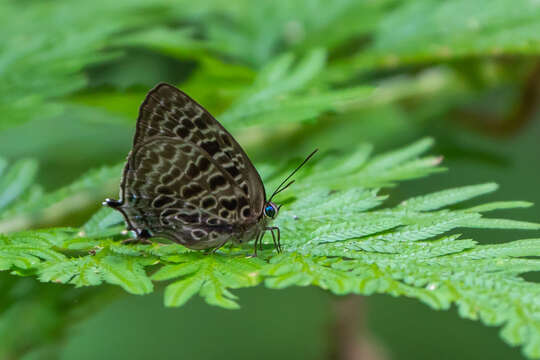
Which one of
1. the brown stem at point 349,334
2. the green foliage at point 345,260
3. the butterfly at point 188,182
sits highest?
the butterfly at point 188,182

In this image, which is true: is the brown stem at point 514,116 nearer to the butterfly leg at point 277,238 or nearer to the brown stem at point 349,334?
the brown stem at point 349,334

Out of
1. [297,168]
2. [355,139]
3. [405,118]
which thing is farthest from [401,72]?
[297,168]

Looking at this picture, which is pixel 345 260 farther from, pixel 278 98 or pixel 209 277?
pixel 278 98

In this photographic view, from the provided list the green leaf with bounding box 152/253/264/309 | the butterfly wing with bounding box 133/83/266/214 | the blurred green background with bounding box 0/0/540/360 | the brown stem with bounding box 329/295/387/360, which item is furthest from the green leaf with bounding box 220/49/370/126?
the brown stem with bounding box 329/295/387/360

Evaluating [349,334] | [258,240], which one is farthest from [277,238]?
[349,334]

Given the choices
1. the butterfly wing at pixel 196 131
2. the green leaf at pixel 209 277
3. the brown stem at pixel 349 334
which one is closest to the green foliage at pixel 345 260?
the green leaf at pixel 209 277

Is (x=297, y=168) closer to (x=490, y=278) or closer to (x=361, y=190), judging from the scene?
(x=361, y=190)
